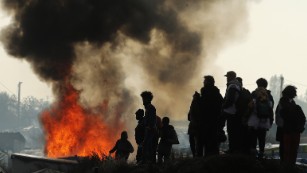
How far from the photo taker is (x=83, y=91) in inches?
1187

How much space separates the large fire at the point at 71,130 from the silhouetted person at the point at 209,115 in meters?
13.2

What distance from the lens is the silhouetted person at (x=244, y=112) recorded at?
1070cm

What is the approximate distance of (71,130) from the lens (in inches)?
1000

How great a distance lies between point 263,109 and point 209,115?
105 centimetres

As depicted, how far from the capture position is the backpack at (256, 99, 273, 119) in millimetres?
10633

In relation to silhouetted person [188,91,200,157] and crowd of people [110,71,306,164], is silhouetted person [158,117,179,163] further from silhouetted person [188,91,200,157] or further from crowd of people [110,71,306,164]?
silhouetted person [188,91,200,157]

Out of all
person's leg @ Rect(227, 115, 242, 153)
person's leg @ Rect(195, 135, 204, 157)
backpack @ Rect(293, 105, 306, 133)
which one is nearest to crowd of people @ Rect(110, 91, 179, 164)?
person's leg @ Rect(195, 135, 204, 157)

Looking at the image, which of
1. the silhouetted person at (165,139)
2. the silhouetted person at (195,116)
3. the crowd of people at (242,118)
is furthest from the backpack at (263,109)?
the silhouetted person at (165,139)

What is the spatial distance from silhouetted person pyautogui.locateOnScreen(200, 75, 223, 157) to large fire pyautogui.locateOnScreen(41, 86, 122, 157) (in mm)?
13218

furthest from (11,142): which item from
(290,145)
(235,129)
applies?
(290,145)

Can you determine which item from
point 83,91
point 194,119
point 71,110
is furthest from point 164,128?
point 83,91

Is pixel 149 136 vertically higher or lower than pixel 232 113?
lower

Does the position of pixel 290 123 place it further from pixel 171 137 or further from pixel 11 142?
pixel 11 142

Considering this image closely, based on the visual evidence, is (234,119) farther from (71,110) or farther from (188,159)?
(71,110)
